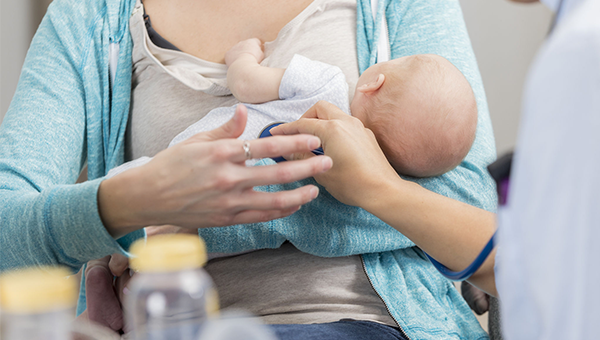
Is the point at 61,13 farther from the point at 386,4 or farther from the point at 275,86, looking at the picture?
the point at 386,4

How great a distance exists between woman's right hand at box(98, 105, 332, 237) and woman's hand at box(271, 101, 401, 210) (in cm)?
11

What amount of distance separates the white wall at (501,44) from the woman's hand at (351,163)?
1.46 m

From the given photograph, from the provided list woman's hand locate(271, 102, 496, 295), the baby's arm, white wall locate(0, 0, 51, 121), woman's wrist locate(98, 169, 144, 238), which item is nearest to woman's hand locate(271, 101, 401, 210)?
woman's hand locate(271, 102, 496, 295)

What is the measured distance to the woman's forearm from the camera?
28.6 inches

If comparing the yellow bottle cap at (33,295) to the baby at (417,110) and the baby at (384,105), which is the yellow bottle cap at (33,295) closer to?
the baby at (384,105)

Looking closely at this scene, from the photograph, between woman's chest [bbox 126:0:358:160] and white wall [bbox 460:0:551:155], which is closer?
woman's chest [bbox 126:0:358:160]

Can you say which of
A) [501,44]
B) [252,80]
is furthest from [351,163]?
[501,44]

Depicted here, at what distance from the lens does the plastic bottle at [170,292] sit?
422 mm

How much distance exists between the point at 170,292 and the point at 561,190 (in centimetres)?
34

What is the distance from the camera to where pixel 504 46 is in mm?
2088

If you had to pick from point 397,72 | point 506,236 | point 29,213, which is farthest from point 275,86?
point 506,236

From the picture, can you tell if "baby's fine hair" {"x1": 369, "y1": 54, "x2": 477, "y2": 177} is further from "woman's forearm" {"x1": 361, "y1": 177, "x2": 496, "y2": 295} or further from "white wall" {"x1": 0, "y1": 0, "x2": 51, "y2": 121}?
"white wall" {"x1": 0, "y1": 0, "x2": 51, "y2": 121}

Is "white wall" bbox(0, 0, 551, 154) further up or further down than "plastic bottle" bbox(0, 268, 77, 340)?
further down

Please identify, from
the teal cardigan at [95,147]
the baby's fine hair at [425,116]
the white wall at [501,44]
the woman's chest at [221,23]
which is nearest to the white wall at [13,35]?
the white wall at [501,44]
